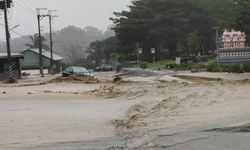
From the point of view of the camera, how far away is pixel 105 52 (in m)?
142

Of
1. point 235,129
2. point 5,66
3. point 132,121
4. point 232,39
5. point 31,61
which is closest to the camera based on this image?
point 235,129

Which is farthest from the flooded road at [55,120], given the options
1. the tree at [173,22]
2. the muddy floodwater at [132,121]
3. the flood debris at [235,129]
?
the tree at [173,22]

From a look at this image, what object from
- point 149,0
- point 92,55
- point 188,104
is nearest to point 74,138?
point 188,104

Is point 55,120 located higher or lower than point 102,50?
lower

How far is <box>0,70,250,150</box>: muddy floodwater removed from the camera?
13188 millimetres

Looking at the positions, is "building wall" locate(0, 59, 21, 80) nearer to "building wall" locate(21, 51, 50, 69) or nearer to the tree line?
the tree line

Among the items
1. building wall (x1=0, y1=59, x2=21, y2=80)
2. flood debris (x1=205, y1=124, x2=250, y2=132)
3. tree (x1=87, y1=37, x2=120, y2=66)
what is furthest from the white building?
tree (x1=87, y1=37, x2=120, y2=66)

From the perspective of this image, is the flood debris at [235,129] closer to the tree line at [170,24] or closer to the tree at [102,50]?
the tree line at [170,24]

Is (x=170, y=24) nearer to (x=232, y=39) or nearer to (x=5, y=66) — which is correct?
(x=232, y=39)

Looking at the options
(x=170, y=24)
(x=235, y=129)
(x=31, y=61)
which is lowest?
(x=31, y=61)

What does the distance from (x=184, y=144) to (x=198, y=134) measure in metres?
1.36

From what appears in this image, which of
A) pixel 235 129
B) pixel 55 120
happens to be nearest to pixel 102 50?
pixel 55 120

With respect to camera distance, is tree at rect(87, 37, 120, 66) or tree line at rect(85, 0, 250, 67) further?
tree at rect(87, 37, 120, 66)

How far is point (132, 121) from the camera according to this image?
58.4ft
